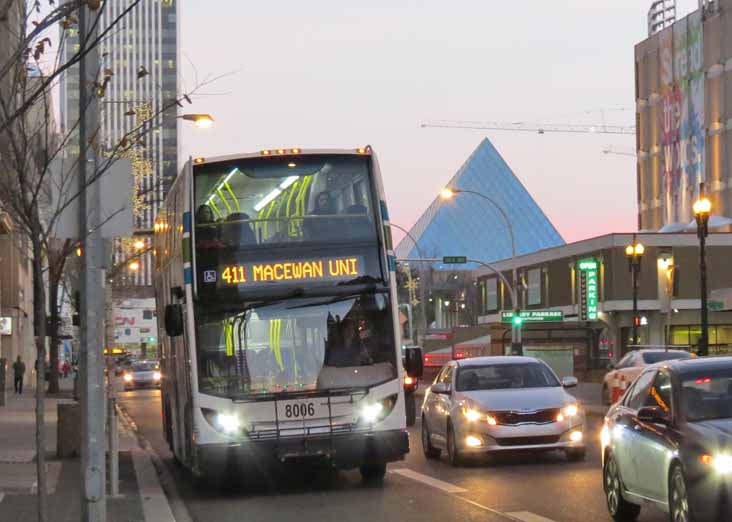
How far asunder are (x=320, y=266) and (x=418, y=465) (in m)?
4.60

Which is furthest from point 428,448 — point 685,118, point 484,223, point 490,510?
point 484,223

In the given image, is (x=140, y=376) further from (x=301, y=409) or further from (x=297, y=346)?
(x=301, y=409)

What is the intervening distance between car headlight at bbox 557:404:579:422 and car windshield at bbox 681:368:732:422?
24.2ft

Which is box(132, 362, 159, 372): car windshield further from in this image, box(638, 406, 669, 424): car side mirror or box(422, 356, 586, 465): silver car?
box(638, 406, 669, 424): car side mirror

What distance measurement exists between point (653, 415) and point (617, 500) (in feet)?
5.36

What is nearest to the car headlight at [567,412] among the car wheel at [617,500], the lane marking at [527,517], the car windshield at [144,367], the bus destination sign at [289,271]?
the bus destination sign at [289,271]

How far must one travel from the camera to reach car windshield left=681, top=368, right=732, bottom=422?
11094mm

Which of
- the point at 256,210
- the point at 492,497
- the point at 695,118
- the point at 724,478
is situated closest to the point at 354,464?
the point at 492,497

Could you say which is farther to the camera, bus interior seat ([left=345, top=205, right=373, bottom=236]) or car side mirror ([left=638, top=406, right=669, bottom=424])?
bus interior seat ([left=345, top=205, right=373, bottom=236])

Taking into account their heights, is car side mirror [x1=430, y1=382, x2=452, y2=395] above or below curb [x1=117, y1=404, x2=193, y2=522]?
above

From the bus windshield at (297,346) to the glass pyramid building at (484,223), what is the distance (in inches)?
5224

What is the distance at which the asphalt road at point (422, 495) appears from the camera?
14030 mm

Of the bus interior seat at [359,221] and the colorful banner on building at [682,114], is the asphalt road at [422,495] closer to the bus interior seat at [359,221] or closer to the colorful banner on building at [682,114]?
the bus interior seat at [359,221]

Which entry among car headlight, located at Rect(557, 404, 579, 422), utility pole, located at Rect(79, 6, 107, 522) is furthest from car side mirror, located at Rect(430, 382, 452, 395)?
utility pole, located at Rect(79, 6, 107, 522)
